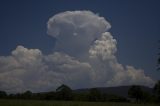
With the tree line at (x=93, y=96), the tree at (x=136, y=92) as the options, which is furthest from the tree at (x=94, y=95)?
the tree at (x=136, y=92)

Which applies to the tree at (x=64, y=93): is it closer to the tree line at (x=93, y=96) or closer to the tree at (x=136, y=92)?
the tree line at (x=93, y=96)

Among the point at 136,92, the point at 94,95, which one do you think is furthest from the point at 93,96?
the point at 136,92

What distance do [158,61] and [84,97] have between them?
9243 centimetres

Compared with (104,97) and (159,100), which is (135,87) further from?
(159,100)

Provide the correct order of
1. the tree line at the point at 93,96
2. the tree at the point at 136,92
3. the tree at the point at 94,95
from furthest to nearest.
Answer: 1. the tree at the point at 94,95
2. the tree at the point at 136,92
3. the tree line at the point at 93,96

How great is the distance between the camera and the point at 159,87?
80.1 m

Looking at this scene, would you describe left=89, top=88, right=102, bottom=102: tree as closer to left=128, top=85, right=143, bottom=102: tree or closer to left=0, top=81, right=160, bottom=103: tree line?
left=0, top=81, right=160, bottom=103: tree line

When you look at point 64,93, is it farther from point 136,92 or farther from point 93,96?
point 136,92

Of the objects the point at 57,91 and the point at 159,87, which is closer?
the point at 159,87

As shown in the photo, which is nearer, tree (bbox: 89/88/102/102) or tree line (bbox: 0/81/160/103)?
tree line (bbox: 0/81/160/103)

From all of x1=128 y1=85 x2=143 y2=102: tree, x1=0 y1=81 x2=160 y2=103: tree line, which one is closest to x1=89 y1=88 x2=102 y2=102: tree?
x1=0 y1=81 x2=160 y2=103: tree line

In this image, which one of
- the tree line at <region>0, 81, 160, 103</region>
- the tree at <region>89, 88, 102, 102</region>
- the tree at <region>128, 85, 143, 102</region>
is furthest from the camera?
the tree at <region>89, 88, 102, 102</region>

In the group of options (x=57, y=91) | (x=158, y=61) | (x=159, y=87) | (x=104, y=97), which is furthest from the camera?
(x=57, y=91)

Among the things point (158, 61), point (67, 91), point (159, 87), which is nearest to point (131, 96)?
point (67, 91)
